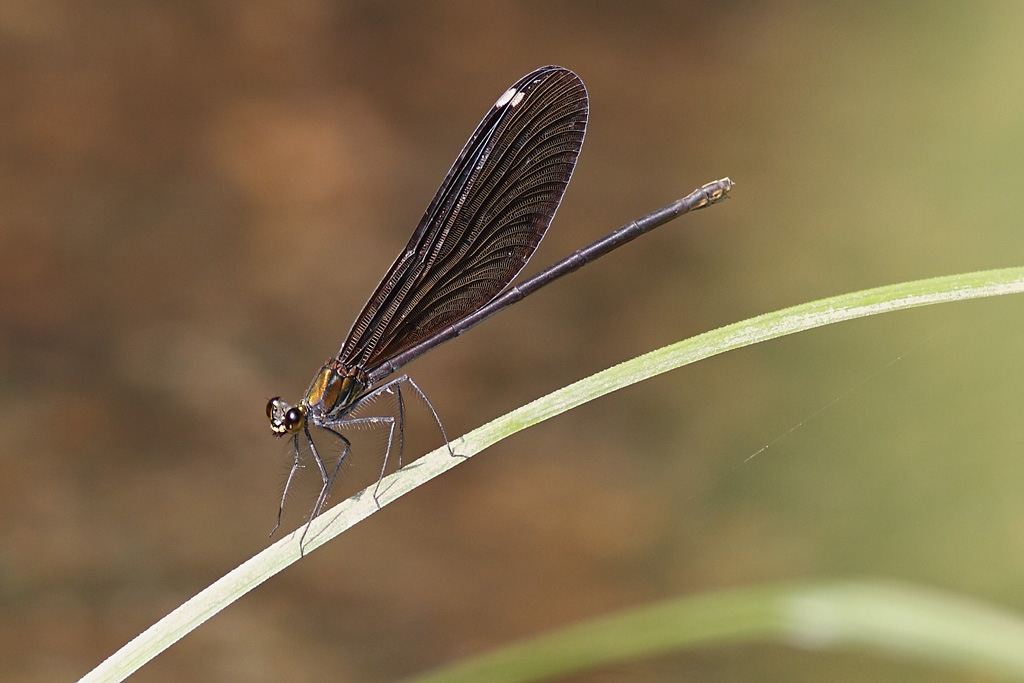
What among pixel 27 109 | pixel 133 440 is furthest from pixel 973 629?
pixel 27 109

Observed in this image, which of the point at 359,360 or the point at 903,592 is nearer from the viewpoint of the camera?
the point at 903,592

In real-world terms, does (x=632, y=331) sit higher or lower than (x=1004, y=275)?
higher

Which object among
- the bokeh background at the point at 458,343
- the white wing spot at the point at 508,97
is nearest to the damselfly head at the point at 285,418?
the white wing spot at the point at 508,97

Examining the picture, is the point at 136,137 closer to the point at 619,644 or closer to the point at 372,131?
the point at 372,131

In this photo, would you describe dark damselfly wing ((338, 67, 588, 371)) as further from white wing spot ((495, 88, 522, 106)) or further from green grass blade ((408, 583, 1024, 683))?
green grass blade ((408, 583, 1024, 683))

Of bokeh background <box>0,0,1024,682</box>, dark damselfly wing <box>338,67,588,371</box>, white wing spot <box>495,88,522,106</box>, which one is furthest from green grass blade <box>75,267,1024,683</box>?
bokeh background <box>0,0,1024,682</box>
